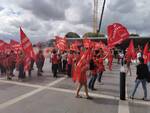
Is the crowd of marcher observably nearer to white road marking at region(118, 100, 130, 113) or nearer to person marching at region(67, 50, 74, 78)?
person marching at region(67, 50, 74, 78)

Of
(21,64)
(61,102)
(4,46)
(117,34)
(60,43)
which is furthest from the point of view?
(60,43)

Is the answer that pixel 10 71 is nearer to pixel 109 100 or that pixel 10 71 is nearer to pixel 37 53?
pixel 37 53

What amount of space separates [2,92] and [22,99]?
166cm

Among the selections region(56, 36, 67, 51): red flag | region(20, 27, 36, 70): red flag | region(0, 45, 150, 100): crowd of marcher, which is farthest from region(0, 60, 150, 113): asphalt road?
region(56, 36, 67, 51): red flag

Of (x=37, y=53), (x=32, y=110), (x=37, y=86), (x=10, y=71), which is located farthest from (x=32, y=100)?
(x=37, y=53)

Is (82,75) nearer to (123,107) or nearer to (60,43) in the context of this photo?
(123,107)

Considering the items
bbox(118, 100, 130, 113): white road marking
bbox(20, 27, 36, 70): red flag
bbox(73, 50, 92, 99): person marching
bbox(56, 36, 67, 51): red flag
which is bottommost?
bbox(118, 100, 130, 113): white road marking

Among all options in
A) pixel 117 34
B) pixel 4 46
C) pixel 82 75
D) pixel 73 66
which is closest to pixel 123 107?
pixel 82 75

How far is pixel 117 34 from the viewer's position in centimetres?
1234

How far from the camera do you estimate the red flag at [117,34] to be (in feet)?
40.1

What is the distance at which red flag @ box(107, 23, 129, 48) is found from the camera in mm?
12234

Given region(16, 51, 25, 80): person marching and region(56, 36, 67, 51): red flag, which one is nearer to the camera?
region(16, 51, 25, 80): person marching

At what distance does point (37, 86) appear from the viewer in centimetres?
1309

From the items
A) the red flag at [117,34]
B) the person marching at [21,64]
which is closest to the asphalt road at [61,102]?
the red flag at [117,34]
